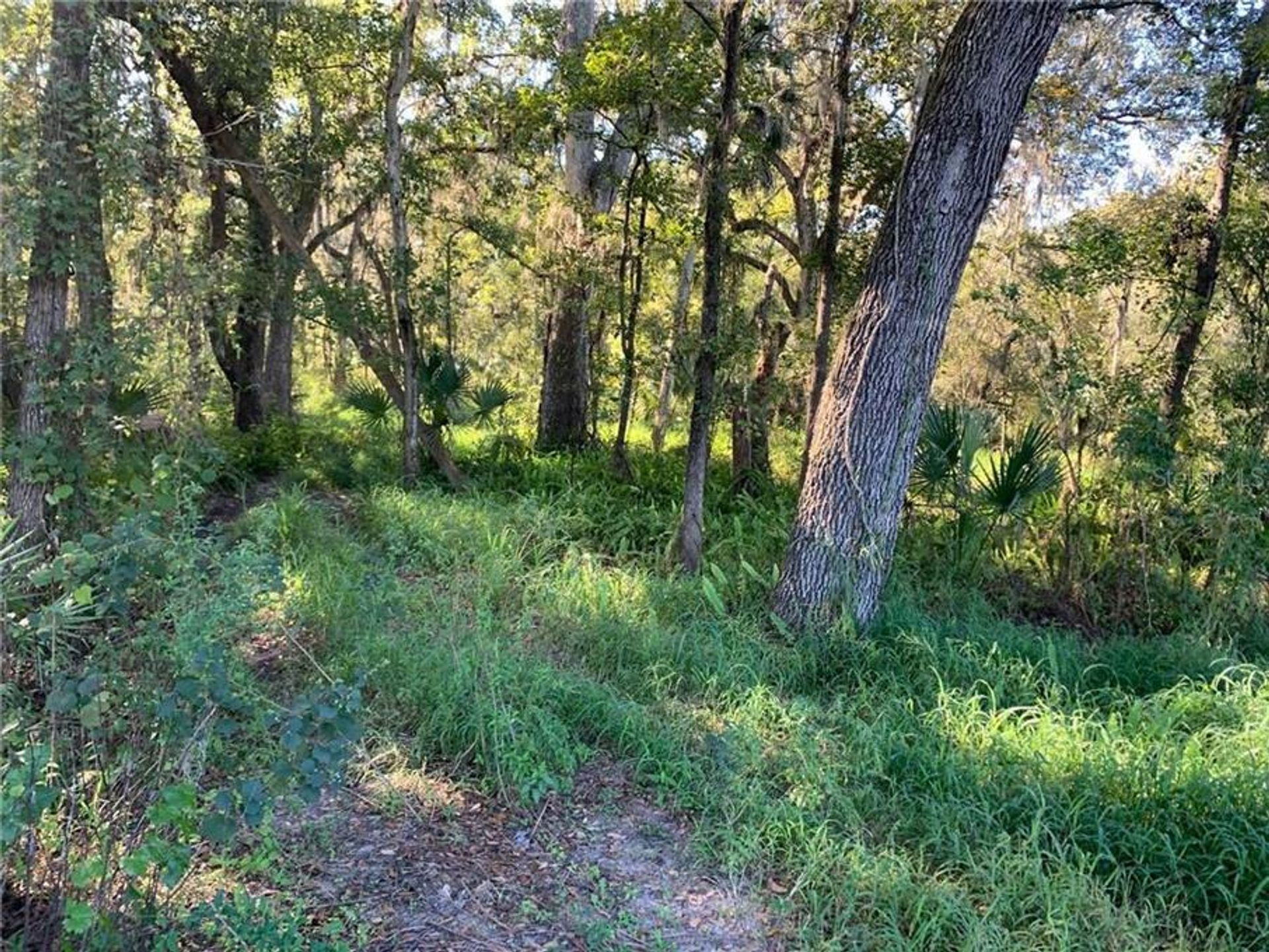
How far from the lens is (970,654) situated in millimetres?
4172

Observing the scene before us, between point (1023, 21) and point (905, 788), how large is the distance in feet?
12.2

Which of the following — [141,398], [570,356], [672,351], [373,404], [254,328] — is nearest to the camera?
[141,398]

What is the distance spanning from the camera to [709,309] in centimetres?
542

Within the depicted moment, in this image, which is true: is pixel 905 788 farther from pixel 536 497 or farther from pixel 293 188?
pixel 293 188

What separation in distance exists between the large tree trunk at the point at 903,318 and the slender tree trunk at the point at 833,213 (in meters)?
1.35

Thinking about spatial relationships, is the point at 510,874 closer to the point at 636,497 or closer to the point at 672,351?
the point at 672,351

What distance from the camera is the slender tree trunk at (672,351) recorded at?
6.67 meters

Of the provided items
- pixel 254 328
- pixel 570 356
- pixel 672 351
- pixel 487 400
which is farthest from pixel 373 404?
pixel 672 351

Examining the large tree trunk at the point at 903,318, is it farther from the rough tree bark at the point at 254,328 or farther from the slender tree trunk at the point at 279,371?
the slender tree trunk at the point at 279,371

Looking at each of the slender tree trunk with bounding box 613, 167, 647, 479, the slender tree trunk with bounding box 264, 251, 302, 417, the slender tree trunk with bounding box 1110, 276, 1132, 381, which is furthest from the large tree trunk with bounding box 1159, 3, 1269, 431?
the slender tree trunk with bounding box 264, 251, 302, 417

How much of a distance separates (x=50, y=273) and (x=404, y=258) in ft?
10.2

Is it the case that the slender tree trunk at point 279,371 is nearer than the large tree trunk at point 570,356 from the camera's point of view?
No

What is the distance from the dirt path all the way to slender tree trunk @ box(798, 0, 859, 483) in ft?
11.7

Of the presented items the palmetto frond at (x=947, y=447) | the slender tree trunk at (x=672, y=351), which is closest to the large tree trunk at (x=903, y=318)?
the palmetto frond at (x=947, y=447)
